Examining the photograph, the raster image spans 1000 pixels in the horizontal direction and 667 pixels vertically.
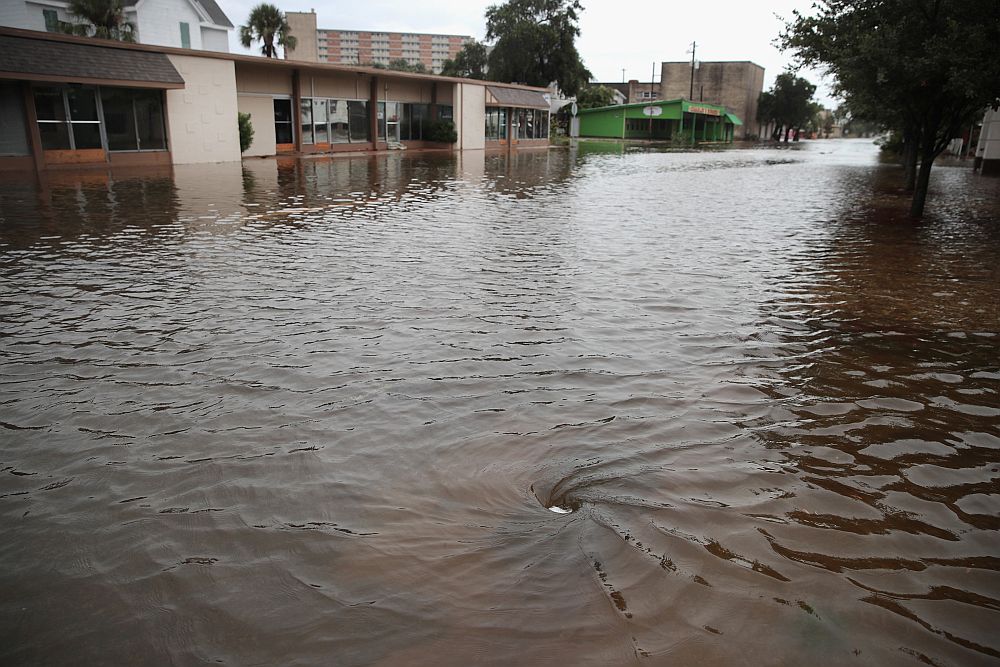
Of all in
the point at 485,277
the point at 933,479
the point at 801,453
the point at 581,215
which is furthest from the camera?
the point at 581,215

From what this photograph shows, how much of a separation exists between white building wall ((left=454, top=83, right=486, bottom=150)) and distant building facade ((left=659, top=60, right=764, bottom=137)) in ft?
222

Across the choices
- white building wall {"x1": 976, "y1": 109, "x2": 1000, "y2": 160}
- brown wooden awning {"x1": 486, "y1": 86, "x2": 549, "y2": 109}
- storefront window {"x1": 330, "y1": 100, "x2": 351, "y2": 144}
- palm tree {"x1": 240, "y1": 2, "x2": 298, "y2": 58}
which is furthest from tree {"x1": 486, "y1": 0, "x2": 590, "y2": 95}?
white building wall {"x1": 976, "y1": 109, "x2": 1000, "y2": 160}

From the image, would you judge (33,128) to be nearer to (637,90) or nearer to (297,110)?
(297,110)

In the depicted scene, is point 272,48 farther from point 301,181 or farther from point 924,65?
point 924,65

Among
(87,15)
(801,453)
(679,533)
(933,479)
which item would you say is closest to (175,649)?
(679,533)

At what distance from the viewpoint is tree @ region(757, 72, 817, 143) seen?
89438 mm

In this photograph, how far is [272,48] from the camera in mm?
51344

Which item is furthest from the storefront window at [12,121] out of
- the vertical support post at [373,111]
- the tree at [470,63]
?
the tree at [470,63]

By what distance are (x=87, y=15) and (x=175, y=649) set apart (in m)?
46.1

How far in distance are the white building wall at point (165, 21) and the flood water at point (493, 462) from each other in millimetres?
40369

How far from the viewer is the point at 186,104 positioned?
26.1 metres

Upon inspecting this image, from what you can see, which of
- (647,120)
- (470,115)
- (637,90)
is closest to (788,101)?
(647,120)

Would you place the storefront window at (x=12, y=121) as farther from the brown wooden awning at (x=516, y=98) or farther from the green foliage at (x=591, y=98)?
the green foliage at (x=591, y=98)

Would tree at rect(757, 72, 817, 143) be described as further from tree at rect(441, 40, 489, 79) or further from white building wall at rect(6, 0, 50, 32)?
white building wall at rect(6, 0, 50, 32)
